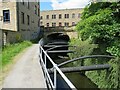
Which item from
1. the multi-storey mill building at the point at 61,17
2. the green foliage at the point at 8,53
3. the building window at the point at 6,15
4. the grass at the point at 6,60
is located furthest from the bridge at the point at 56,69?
the multi-storey mill building at the point at 61,17

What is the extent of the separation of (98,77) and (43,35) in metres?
26.1

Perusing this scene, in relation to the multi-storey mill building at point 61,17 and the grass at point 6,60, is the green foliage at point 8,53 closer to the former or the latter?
the grass at point 6,60

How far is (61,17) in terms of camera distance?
→ 2360 inches

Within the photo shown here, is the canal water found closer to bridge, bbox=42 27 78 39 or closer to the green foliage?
the green foliage

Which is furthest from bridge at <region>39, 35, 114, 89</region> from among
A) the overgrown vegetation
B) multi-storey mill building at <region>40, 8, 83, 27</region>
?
multi-storey mill building at <region>40, 8, 83, 27</region>

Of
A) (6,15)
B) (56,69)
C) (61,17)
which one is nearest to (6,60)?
(56,69)

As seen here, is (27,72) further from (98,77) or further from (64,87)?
(98,77)

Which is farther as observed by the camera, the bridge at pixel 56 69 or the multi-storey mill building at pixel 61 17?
the multi-storey mill building at pixel 61 17

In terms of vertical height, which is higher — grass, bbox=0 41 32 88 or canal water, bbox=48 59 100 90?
grass, bbox=0 41 32 88

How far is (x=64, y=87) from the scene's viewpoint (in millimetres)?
12094

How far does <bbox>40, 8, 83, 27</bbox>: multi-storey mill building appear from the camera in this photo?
192ft

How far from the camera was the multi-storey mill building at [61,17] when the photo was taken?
192 feet

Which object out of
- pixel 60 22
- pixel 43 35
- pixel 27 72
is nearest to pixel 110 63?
pixel 27 72

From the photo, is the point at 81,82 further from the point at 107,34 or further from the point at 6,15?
the point at 6,15
